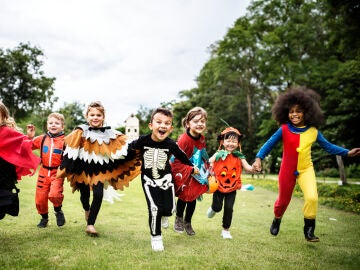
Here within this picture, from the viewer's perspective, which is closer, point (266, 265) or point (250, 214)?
point (266, 265)

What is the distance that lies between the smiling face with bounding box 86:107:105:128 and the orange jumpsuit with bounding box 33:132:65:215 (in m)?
0.97

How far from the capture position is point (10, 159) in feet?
13.8

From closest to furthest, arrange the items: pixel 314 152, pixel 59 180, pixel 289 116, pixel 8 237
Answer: pixel 8 237 < pixel 289 116 < pixel 59 180 < pixel 314 152

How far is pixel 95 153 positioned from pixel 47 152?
1171 mm

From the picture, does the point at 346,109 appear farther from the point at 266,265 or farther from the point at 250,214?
the point at 266,265

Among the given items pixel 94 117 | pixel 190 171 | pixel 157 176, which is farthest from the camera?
pixel 190 171

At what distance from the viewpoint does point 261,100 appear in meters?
39.8

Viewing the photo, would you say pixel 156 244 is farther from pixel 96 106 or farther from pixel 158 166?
pixel 96 106

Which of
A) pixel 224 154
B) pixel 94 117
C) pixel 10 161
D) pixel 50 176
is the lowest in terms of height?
pixel 50 176

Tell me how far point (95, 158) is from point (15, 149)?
1.19 m

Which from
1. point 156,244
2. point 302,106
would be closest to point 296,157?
point 302,106

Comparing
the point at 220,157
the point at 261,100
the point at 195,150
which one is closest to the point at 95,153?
the point at 195,150

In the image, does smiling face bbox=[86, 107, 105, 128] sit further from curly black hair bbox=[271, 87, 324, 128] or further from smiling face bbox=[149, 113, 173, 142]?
curly black hair bbox=[271, 87, 324, 128]

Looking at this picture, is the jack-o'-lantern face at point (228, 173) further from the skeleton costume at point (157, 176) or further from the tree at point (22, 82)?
the tree at point (22, 82)
